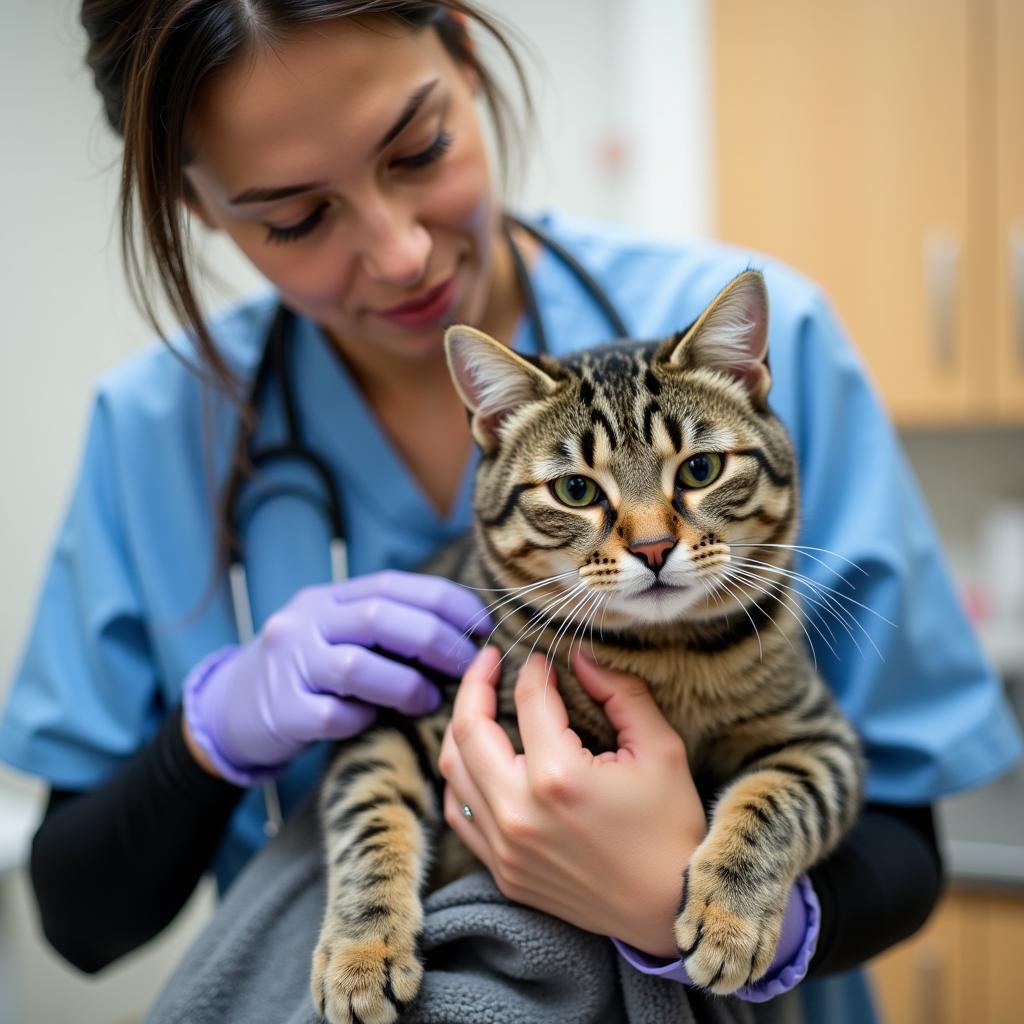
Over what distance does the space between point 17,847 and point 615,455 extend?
110cm

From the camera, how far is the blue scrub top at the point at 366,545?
0.90 m

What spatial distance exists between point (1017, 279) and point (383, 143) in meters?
1.49

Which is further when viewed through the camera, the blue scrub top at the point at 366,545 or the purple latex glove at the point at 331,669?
the blue scrub top at the point at 366,545

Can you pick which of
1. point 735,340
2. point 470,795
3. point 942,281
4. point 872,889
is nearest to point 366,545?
point 470,795

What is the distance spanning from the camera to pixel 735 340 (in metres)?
0.72

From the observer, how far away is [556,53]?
7.54ft

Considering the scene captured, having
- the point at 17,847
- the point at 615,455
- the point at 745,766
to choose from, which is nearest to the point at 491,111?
the point at 615,455

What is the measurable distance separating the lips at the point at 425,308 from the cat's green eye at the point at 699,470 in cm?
30

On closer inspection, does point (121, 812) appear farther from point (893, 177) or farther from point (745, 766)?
point (893, 177)

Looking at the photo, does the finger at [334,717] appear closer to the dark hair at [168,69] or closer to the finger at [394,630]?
the finger at [394,630]

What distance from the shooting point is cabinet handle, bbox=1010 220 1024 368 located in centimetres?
174

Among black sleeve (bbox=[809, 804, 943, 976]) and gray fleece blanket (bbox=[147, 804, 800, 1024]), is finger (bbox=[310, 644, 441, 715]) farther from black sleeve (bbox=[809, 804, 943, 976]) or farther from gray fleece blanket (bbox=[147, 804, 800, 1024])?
black sleeve (bbox=[809, 804, 943, 976])

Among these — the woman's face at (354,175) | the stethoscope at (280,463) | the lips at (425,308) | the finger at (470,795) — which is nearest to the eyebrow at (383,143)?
the woman's face at (354,175)

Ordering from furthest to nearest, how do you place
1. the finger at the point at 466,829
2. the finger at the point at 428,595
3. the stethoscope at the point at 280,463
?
the stethoscope at the point at 280,463
the finger at the point at 428,595
the finger at the point at 466,829
